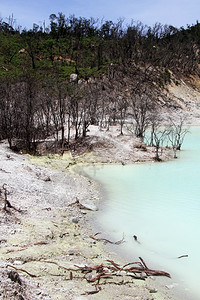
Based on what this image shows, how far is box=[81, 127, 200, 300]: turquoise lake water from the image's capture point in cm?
627

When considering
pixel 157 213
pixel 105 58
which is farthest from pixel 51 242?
pixel 105 58

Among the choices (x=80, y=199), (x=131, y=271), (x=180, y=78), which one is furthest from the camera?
(x=180, y=78)

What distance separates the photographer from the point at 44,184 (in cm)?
1042

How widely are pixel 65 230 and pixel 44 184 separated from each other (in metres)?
3.71

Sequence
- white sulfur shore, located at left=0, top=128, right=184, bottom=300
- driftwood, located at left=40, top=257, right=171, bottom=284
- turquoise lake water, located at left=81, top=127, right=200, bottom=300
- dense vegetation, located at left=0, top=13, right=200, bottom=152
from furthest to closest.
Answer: dense vegetation, located at left=0, top=13, right=200, bottom=152 → turquoise lake water, located at left=81, top=127, right=200, bottom=300 → driftwood, located at left=40, top=257, right=171, bottom=284 → white sulfur shore, located at left=0, top=128, right=184, bottom=300

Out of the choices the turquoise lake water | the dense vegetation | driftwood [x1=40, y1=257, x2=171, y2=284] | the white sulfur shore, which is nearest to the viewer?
the white sulfur shore

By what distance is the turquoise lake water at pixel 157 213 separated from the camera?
20.6 feet

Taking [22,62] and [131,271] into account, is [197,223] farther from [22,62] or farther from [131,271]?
[22,62]

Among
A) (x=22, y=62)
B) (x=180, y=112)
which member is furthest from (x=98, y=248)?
(x=22, y=62)

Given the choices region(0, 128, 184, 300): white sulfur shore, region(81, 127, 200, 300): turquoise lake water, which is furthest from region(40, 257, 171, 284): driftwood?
region(81, 127, 200, 300): turquoise lake water

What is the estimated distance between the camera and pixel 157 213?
29.1 feet

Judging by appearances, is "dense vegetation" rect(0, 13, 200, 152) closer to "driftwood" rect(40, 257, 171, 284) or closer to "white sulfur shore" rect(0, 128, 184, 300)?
"white sulfur shore" rect(0, 128, 184, 300)

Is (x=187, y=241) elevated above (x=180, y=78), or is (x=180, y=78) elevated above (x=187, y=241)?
(x=180, y=78)

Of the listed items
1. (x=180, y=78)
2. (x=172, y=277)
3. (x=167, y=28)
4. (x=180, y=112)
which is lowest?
(x=172, y=277)
